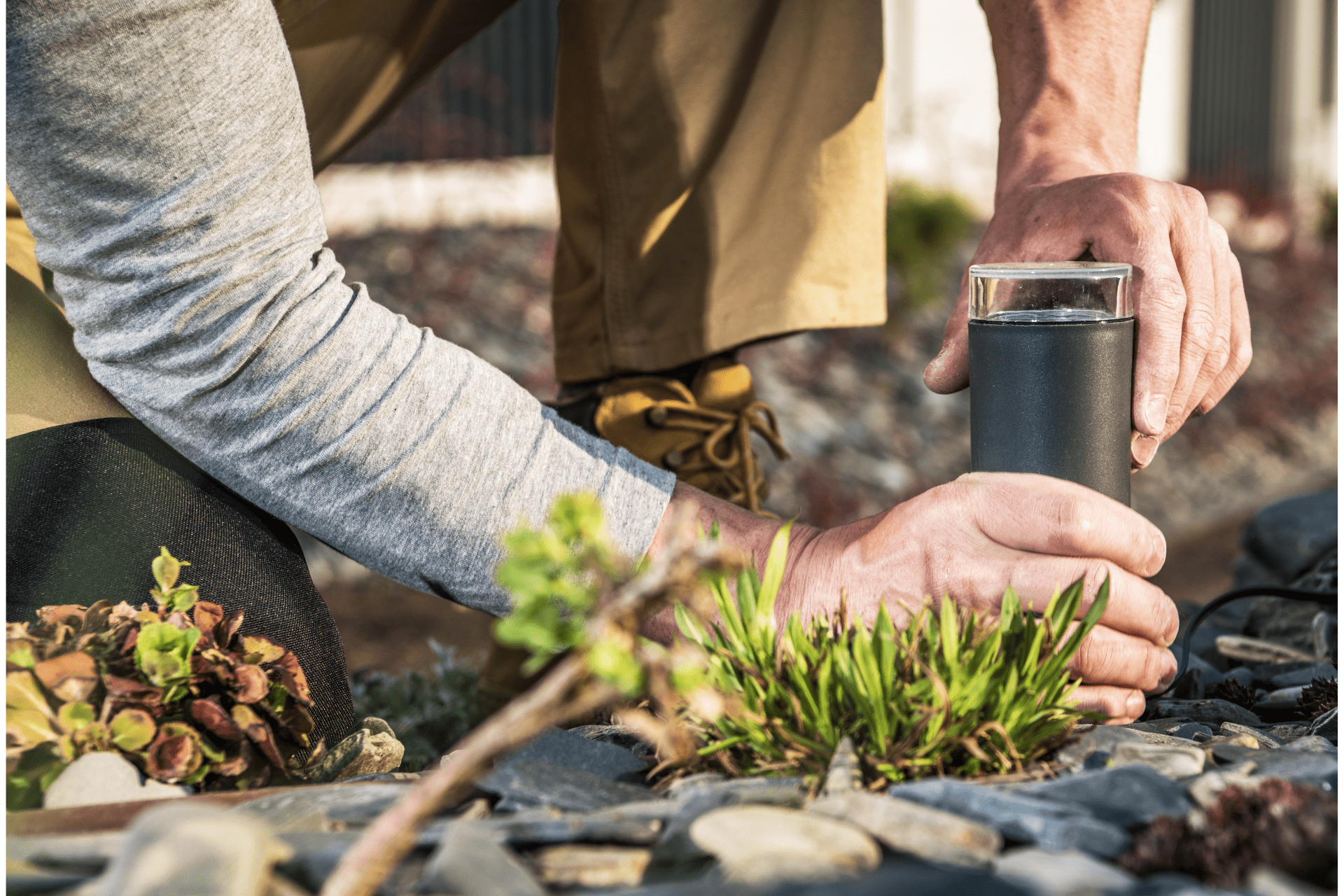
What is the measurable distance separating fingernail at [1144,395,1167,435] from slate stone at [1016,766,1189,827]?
51 centimetres

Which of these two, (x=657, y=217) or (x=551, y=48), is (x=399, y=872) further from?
(x=551, y=48)

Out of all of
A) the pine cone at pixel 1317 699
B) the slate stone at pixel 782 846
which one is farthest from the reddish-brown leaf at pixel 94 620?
the pine cone at pixel 1317 699

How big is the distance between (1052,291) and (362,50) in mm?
1524

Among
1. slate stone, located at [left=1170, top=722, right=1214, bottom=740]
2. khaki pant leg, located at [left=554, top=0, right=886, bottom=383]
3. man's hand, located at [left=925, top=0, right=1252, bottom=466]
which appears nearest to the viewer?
slate stone, located at [left=1170, top=722, right=1214, bottom=740]

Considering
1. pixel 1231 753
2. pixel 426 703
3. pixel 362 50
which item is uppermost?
pixel 362 50

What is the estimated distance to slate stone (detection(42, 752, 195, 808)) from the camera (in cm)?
100

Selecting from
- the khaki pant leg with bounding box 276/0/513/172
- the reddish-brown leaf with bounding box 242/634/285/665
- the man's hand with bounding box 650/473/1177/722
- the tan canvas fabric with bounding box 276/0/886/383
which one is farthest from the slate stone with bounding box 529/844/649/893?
the khaki pant leg with bounding box 276/0/513/172

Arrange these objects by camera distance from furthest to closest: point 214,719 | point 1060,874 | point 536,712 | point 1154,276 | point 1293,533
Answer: point 1293,533, point 1154,276, point 214,719, point 1060,874, point 536,712

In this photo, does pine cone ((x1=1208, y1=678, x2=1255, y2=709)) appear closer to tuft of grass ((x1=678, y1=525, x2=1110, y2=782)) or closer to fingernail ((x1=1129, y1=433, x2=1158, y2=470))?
fingernail ((x1=1129, y1=433, x2=1158, y2=470))

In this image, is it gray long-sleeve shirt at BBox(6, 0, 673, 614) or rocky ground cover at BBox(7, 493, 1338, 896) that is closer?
rocky ground cover at BBox(7, 493, 1338, 896)

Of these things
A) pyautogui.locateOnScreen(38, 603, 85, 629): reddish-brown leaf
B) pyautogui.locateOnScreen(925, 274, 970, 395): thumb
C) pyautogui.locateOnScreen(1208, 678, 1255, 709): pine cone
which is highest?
pyautogui.locateOnScreen(925, 274, 970, 395): thumb

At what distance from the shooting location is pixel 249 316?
3.93 ft

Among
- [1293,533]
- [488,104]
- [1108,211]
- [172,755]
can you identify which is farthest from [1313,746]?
[488,104]

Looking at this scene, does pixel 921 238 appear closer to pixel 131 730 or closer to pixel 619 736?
pixel 619 736
